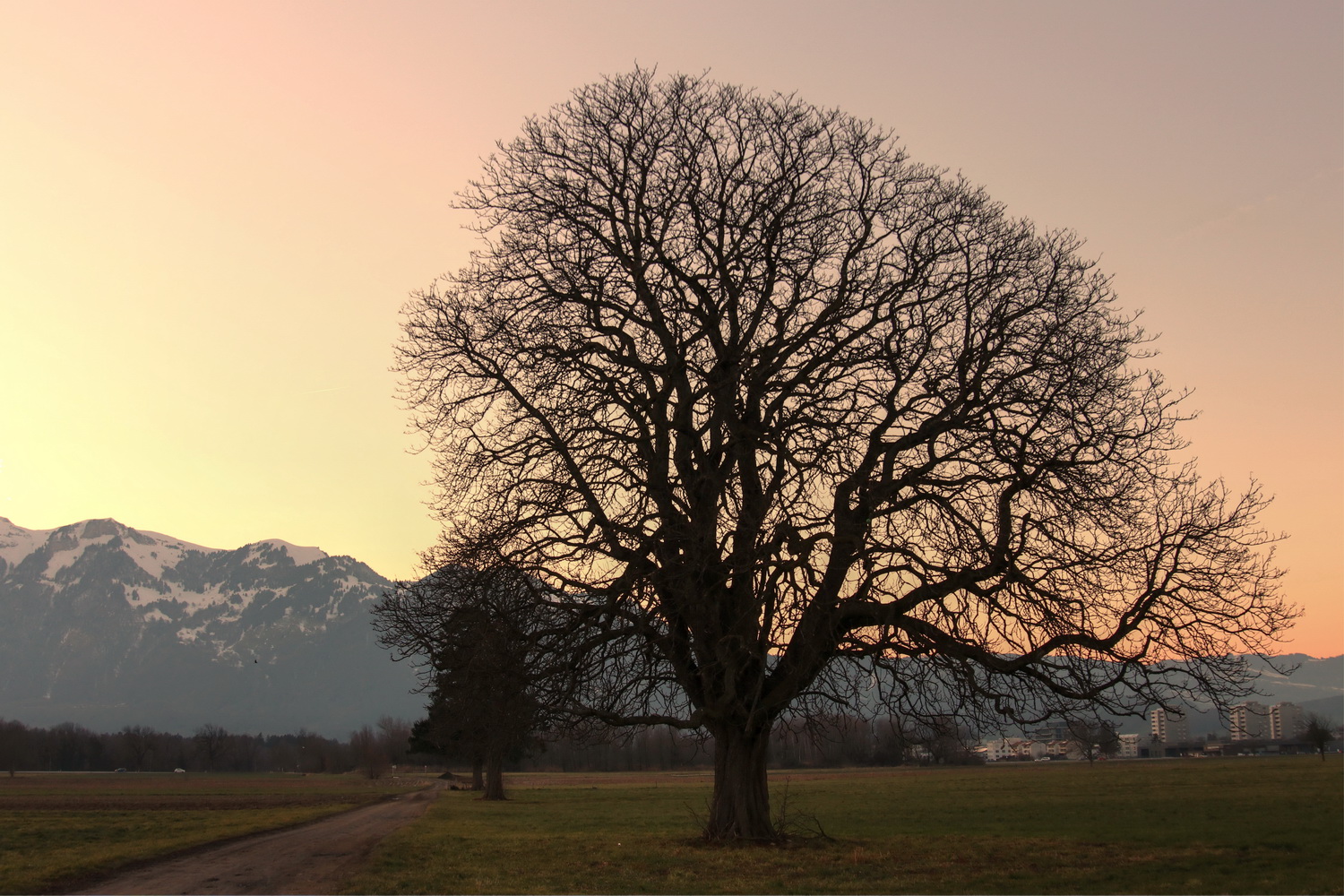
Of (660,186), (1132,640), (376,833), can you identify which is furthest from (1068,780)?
(660,186)

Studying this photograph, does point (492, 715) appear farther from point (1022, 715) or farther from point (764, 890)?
point (1022, 715)

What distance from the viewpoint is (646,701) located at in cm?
1741

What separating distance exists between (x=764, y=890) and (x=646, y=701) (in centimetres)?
467

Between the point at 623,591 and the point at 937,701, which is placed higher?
the point at 623,591

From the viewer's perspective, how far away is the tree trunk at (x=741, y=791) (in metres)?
18.0

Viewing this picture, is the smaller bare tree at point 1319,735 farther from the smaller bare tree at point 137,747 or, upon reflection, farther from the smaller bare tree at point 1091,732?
the smaller bare tree at point 137,747

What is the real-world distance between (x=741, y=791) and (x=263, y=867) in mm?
8860

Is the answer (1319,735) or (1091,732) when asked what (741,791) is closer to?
(1091,732)

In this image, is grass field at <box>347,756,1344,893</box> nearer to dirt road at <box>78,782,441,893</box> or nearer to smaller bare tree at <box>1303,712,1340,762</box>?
dirt road at <box>78,782,441,893</box>

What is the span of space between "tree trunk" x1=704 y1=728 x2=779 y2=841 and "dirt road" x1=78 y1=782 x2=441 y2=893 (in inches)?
253

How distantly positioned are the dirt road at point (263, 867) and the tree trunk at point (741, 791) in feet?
21.1

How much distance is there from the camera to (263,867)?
18.6m

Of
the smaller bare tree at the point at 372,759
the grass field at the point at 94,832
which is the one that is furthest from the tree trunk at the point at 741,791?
the smaller bare tree at the point at 372,759

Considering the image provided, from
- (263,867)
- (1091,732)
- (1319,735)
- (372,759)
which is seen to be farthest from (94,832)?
(372,759)
